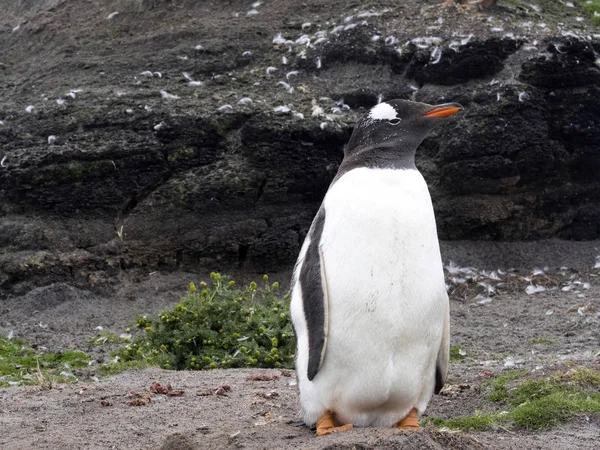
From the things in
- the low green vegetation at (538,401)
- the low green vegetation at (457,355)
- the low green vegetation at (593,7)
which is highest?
the low green vegetation at (538,401)

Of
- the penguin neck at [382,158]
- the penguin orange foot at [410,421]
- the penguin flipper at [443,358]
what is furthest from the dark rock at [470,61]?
the penguin orange foot at [410,421]

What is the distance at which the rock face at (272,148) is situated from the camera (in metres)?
10.3

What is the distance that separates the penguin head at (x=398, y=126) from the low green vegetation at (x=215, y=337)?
112 inches

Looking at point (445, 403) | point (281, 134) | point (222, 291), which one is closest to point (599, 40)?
point (281, 134)

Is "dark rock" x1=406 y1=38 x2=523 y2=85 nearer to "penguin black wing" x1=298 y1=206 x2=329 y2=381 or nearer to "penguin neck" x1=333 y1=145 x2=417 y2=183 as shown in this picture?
"penguin neck" x1=333 y1=145 x2=417 y2=183

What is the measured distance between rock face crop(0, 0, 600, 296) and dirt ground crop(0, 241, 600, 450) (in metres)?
0.43

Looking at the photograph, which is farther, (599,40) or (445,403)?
(599,40)

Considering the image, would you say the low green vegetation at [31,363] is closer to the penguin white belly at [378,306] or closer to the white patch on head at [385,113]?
the penguin white belly at [378,306]

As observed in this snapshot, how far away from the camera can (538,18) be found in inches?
453

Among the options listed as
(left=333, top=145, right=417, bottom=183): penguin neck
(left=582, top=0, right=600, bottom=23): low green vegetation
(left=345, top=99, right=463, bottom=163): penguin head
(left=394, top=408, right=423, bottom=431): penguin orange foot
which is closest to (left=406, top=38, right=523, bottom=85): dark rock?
(left=582, top=0, right=600, bottom=23): low green vegetation

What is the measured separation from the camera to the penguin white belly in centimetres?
440

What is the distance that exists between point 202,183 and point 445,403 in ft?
17.2

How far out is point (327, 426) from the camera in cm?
445

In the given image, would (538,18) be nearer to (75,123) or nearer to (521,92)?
(521,92)
